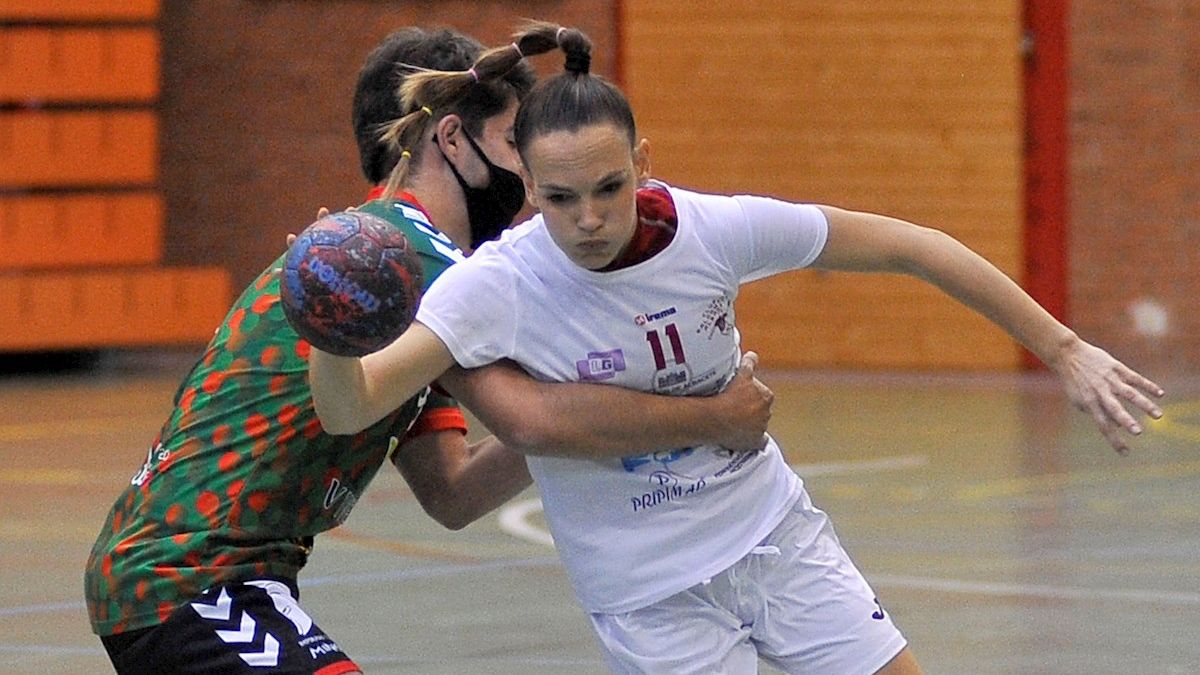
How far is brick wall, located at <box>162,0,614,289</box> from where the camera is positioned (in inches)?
629

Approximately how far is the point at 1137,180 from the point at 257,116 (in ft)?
20.8

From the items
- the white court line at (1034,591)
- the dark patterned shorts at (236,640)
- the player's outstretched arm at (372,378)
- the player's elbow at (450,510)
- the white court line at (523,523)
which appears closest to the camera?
the player's outstretched arm at (372,378)

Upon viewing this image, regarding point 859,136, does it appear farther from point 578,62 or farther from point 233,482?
point 233,482

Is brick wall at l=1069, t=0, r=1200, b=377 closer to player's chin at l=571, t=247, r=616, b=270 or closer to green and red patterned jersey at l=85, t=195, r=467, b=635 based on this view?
player's chin at l=571, t=247, r=616, b=270

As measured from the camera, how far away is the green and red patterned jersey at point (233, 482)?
11.9 feet

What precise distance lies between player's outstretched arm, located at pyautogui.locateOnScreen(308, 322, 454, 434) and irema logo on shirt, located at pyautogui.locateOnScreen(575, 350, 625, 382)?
251mm

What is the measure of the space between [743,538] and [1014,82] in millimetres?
11227

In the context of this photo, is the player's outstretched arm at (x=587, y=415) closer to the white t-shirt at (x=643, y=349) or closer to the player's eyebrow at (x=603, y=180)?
the white t-shirt at (x=643, y=349)

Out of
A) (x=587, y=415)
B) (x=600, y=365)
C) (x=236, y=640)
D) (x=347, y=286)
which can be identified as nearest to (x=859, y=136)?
(x=600, y=365)

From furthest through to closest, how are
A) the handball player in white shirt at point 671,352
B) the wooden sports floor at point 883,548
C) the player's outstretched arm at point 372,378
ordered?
the wooden sports floor at point 883,548, the handball player in white shirt at point 671,352, the player's outstretched arm at point 372,378

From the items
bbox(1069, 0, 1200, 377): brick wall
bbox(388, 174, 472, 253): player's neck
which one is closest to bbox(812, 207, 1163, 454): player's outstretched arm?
bbox(388, 174, 472, 253): player's neck

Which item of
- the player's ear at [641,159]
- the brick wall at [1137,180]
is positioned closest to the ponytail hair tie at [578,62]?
the player's ear at [641,159]

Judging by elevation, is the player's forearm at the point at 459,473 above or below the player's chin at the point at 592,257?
below

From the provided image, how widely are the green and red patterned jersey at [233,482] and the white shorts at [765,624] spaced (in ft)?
1.85
